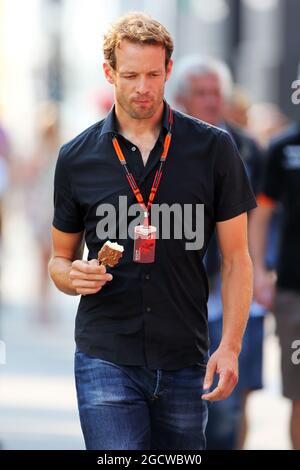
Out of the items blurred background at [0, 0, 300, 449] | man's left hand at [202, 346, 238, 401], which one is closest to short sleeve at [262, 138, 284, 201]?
blurred background at [0, 0, 300, 449]

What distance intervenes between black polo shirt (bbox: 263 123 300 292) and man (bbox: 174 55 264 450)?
18 cm

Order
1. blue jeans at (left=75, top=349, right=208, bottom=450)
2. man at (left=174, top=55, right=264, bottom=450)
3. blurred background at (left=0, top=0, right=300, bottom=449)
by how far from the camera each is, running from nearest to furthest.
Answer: blue jeans at (left=75, top=349, right=208, bottom=450), man at (left=174, top=55, right=264, bottom=450), blurred background at (left=0, top=0, right=300, bottom=449)

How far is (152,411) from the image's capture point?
4.97 metres

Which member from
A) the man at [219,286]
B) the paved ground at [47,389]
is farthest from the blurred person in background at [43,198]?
the man at [219,286]

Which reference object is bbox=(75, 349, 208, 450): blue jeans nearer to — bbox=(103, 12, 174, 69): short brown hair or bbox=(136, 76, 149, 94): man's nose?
bbox=(136, 76, 149, 94): man's nose

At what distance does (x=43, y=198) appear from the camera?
44.6ft

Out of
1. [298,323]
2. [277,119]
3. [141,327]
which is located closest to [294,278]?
[298,323]

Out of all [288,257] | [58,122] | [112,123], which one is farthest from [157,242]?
[58,122]

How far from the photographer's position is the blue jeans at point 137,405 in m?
4.89

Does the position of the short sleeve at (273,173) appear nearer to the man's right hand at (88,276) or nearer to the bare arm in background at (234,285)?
the bare arm in background at (234,285)

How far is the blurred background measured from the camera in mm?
9328

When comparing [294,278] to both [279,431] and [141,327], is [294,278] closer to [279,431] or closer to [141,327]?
[279,431]

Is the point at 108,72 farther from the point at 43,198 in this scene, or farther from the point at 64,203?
the point at 43,198

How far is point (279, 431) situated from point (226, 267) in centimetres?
366
